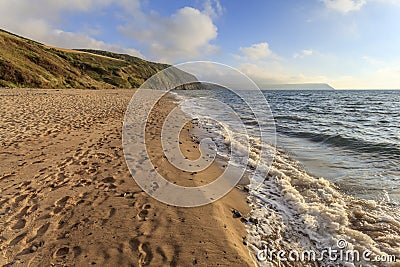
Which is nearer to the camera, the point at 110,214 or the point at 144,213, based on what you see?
the point at 110,214

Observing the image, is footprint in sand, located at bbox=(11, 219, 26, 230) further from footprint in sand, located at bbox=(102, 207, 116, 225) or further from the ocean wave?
the ocean wave

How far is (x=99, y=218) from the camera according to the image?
161 inches

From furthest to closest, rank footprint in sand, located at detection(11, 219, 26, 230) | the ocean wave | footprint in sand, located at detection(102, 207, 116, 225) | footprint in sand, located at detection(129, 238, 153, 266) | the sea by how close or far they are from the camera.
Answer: the ocean wave, footprint in sand, located at detection(102, 207, 116, 225), the sea, footprint in sand, located at detection(11, 219, 26, 230), footprint in sand, located at detection(129, 238, 153, 266)

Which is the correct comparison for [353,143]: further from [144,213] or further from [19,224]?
[19,224]

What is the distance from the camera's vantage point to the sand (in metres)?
3.29

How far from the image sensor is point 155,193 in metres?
5.21

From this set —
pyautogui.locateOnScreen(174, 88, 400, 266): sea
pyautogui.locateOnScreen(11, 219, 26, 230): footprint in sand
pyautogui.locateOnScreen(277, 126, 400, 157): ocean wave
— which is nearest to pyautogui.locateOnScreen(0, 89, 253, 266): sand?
pyautogui.locateOnScreen(11, 219, 26, 230): footprint in sand

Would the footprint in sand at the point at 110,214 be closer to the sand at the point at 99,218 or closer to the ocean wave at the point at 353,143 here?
the sand at the point at 99,218

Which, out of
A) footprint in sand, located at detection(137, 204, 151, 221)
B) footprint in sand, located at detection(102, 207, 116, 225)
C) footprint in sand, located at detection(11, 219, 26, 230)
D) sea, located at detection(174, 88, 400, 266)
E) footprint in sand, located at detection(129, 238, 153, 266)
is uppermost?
footprint in sand, located at detection(11, 219, 26, 230)

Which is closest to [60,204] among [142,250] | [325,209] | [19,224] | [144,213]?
[19,224]

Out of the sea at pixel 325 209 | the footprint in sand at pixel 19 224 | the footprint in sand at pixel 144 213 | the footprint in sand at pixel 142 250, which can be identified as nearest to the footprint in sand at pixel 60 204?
the footprint in sand at pixel 19 224

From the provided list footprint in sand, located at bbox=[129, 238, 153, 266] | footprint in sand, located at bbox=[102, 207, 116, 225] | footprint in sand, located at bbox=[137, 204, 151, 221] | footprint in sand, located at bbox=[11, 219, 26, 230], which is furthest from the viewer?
footprint in sand, located at bbox=[137, 204, 151, 221]

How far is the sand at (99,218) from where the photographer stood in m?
3.29

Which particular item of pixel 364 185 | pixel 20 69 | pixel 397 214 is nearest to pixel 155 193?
pixel 397 214
